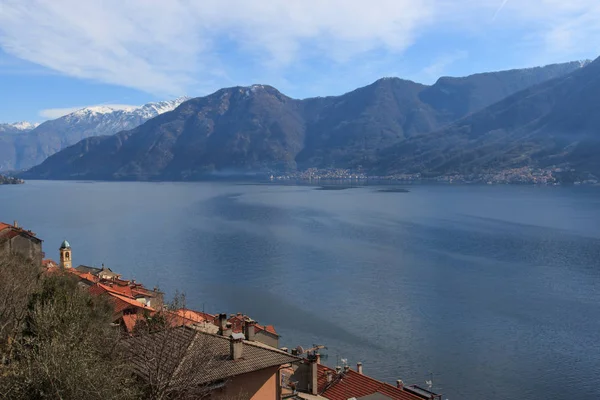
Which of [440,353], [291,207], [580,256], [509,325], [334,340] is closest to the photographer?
[440,353]

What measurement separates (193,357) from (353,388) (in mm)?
12308

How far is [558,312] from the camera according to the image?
4216cm

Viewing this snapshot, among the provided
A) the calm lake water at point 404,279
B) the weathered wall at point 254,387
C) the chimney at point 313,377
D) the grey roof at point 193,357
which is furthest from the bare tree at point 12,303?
the calm lake water at point 404,279

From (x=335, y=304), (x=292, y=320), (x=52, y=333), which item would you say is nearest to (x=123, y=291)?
(x=292, y=320)

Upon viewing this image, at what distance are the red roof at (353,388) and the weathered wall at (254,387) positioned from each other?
841cm

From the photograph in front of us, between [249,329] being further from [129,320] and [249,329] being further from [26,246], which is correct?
[26,246]

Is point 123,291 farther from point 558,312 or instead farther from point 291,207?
point 291,207

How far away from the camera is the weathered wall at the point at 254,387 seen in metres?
12.0

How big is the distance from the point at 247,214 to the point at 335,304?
7366 cm

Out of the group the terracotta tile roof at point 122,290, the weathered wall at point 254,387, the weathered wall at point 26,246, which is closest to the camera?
the weathered wall at point 254,387

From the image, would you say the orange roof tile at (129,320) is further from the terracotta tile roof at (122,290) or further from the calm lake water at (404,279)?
the calm lake water at (404,279)

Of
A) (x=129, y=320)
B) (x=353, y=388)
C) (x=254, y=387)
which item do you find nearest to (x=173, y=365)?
(x=254, y=387)

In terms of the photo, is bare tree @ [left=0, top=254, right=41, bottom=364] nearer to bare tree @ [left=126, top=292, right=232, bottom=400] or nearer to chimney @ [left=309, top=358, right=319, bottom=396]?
bare tree @ [left=126, top=292, right=232, bottom=400]

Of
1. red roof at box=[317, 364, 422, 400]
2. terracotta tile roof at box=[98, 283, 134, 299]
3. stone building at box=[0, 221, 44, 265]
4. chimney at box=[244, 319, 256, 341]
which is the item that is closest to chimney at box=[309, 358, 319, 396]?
red roof at box=[317, 364, 422, 400]
